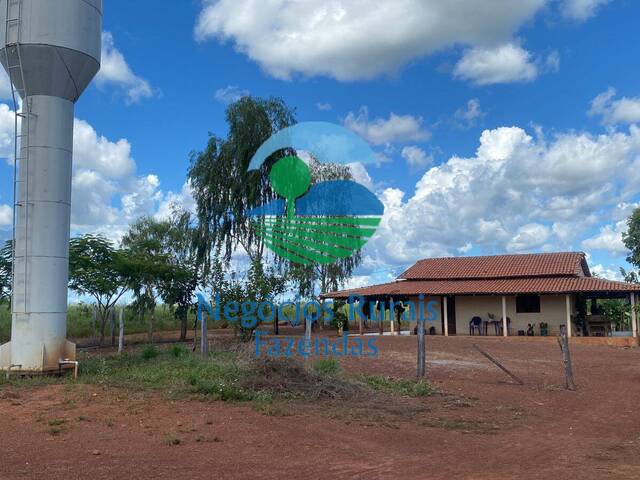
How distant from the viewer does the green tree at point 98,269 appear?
23453 mm

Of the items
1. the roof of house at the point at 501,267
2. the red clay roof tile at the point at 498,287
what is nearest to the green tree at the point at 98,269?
the red clay roof tile at the point at 498,287

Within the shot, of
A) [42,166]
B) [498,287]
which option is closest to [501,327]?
[498,287]

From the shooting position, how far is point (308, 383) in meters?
11.4

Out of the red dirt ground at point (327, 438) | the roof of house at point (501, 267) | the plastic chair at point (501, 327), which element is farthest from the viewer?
the roof of house at point (501, 267)

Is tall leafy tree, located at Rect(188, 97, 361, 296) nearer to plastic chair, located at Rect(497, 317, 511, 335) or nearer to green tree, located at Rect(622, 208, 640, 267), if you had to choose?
plastic chair, located at Rect(497, 317, 511, 335)

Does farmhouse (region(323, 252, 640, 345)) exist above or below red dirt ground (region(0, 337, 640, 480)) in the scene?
above

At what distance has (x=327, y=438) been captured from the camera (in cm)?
834

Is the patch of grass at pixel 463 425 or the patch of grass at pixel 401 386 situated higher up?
the patch of grass at pixel 401 386

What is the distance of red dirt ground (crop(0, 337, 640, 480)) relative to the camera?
677cm

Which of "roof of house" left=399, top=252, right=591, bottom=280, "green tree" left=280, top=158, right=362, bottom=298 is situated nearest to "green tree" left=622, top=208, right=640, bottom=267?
"roof of house" left=399, top=252, right=591, bottom=280

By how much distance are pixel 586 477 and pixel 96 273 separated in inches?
826

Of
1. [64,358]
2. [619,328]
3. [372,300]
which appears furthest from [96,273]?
[619,328]

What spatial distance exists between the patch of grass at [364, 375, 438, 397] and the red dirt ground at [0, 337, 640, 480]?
46cm

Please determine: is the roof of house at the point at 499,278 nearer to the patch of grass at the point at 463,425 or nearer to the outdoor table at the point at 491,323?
the outdoor table at the point at 491,323
